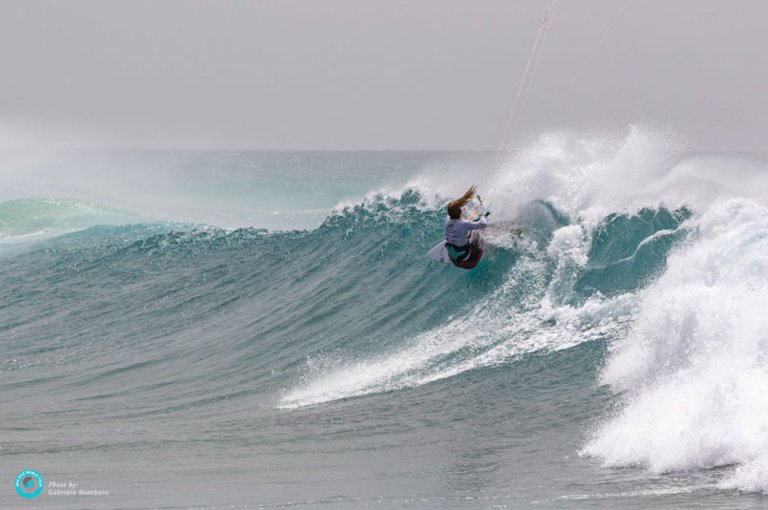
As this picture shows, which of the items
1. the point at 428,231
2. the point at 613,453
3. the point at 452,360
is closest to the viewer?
the point at 613,453

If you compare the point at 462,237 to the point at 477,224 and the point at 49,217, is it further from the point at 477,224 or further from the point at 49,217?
the point at 49,217

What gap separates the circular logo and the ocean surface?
9 centimetres

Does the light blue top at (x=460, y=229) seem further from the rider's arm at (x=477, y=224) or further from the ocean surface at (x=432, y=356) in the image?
the ocean surface at (x=432, y=356)

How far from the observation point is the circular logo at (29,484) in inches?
A: 378

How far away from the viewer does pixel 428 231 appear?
20.8 m

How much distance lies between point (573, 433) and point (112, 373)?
8.87m

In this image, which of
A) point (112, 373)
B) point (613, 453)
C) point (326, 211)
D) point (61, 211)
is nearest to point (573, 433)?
point (613, 453)

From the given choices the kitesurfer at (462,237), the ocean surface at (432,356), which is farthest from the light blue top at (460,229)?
the ocean surface at (432,356)

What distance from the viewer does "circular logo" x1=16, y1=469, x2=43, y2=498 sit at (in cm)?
961

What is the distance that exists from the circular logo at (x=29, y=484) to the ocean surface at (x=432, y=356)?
0.31 ft

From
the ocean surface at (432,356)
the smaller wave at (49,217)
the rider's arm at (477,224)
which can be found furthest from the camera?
the smaller wave at (49,217)

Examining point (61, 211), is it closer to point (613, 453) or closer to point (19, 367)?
point (19, 367)

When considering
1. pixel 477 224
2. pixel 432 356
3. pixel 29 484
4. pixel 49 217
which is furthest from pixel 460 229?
pixel 49 217

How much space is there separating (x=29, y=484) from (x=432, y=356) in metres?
6.75
